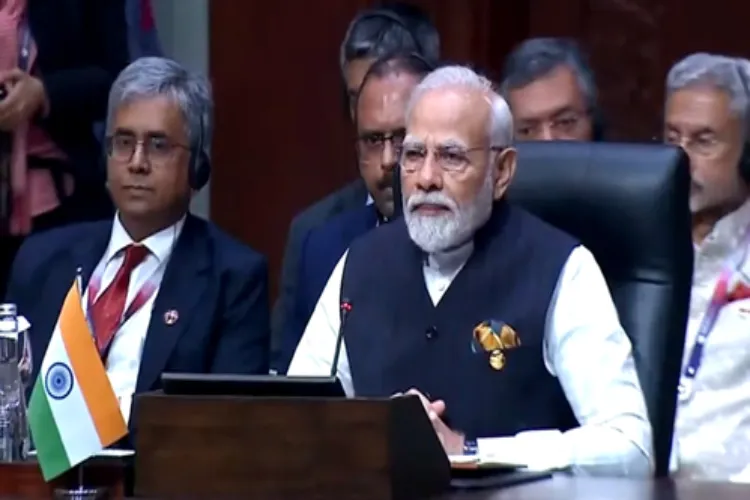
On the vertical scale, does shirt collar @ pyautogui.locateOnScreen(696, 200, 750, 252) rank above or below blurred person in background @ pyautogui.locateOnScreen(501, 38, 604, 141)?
below

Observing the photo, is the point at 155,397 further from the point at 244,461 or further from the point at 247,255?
the point at 247,255

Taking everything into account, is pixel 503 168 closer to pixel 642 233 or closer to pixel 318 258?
pixel 642 233

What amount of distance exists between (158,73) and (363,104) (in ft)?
1.40

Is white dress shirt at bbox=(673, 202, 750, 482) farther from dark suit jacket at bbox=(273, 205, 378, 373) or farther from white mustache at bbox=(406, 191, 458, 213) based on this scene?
dark suit jacket at bbox=(273, 205, 378, 373)

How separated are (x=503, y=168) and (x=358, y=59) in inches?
45.3

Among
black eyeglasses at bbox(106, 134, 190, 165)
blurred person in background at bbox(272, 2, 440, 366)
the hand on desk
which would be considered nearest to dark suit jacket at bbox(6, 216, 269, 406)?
black eyeglasses at bbox(106, 134, 190, 165)

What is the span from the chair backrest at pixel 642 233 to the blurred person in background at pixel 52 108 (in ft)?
4.20

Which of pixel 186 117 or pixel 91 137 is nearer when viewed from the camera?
pixel 186 117

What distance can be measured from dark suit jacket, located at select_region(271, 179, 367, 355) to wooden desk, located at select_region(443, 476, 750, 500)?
4.53ft

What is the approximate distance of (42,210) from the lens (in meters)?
4.28

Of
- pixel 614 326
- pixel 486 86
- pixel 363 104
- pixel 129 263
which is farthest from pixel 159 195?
pixel 614 326

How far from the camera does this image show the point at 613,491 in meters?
2.63

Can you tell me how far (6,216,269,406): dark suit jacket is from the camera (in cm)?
370

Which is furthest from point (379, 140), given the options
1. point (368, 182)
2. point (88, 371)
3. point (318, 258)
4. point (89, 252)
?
point (88, 371)
